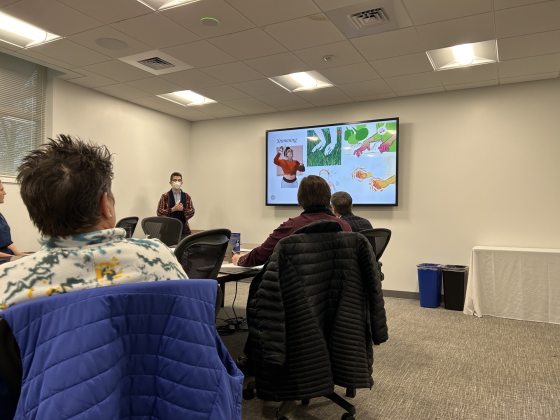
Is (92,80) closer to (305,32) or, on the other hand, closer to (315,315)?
(305,32)

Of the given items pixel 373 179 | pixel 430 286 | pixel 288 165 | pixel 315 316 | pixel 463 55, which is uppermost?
pixel 463 55

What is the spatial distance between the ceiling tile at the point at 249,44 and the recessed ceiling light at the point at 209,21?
9.8 inches

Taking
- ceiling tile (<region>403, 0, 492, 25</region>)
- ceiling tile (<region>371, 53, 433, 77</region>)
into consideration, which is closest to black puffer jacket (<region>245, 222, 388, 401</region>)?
ceiling tile (<region>403, 0, 492, 25</region>)

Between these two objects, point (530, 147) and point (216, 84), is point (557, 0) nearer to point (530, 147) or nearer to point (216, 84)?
point (530, 147)

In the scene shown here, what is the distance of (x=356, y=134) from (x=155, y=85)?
2.65 metres

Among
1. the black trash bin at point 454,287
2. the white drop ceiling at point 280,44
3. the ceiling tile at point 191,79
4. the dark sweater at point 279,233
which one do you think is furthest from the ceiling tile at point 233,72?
the black trash bin at point 454,287

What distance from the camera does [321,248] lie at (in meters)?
1.95

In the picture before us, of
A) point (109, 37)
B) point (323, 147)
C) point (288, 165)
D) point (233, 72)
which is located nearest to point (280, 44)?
point (233, 72)

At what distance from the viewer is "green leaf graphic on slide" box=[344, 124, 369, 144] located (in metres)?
5.52

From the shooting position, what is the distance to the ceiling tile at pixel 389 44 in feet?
11.7

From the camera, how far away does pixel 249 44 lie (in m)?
3.79

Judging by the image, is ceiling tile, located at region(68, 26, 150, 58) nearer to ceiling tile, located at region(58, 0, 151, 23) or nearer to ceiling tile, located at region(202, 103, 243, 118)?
ceiling tile, located at region(58, 0, 151, 23)

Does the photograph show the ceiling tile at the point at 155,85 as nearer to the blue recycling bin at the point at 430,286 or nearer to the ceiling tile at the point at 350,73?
the ceiling tile at the point at 350,73

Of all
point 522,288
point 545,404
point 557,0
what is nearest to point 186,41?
point 557,0
